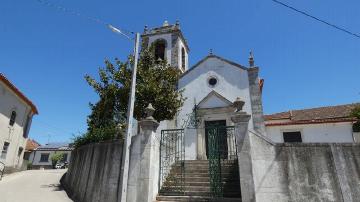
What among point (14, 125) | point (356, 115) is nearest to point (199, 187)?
point (356, 115)

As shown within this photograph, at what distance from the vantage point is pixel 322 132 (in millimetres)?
14555

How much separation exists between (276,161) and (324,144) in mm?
1382

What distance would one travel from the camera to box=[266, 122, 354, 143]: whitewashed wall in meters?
14.2

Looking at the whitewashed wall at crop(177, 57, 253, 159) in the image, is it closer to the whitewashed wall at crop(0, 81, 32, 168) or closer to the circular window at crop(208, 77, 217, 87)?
the circular window at crop(208, 77, 217, 87)

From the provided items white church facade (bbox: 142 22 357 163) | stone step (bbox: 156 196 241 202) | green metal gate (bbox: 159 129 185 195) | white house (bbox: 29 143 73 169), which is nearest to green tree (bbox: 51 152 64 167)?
white house (bbox: 29 143 73 169)

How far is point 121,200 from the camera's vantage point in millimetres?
6211

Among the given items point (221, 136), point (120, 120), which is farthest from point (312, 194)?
point (120, 120)

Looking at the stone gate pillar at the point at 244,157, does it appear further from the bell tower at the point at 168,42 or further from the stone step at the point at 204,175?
the bell tower at the point at 168,42

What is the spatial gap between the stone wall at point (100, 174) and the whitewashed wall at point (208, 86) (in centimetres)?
592

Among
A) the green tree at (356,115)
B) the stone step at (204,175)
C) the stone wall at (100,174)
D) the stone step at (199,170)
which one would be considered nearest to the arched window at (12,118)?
the stone wall at (100,174)

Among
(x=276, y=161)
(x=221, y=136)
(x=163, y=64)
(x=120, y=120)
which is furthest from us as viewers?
(x=163, y=64)

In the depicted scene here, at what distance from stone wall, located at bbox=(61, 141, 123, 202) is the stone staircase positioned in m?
1.52

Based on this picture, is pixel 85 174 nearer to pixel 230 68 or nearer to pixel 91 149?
pixel 91 149

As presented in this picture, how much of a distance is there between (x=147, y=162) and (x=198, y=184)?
6.51 ft
